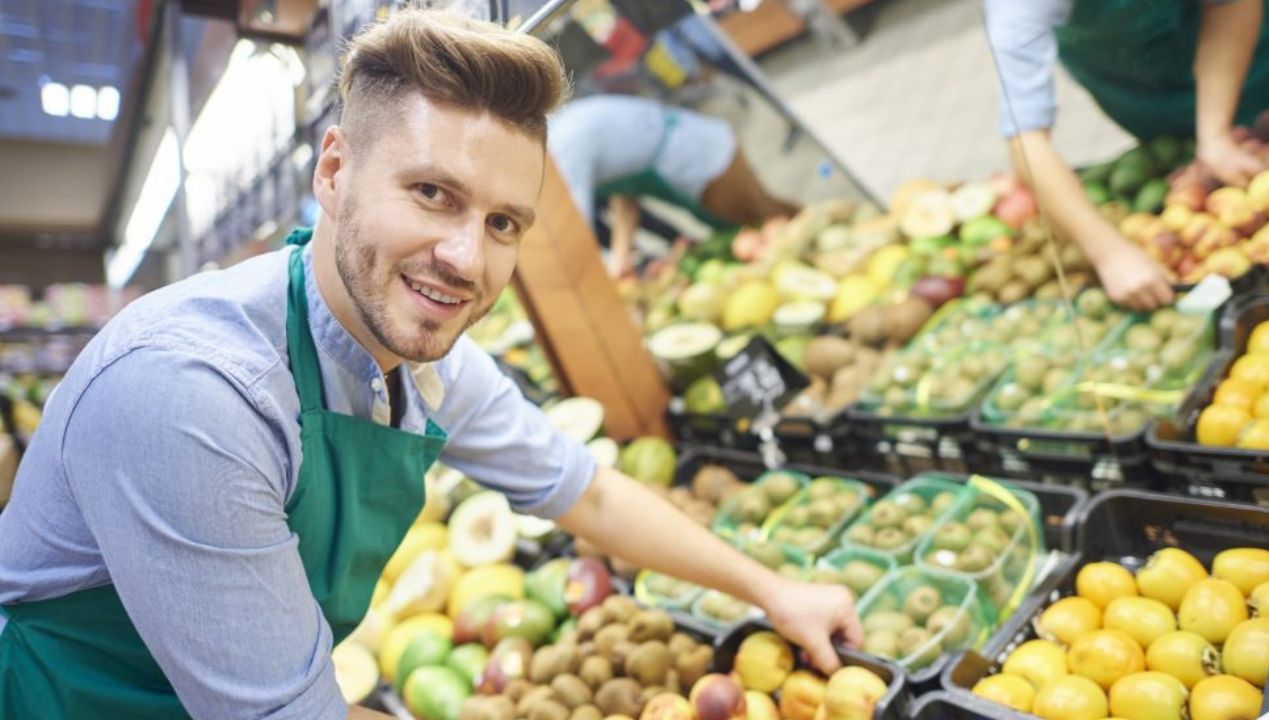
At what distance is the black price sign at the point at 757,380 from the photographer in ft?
8.11

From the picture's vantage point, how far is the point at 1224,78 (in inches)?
50.5

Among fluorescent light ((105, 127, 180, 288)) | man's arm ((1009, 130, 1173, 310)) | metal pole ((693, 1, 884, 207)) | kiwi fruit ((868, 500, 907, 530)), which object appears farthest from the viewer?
fluorescent light ((105, 127, 180, 288))

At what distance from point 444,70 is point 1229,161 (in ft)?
4.05

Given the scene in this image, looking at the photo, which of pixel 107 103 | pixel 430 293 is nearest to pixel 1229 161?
pixel 430 293

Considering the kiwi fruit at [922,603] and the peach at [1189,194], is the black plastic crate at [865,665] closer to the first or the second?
the kiwi fruit at [922,603]

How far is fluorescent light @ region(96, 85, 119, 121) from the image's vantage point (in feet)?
15.4

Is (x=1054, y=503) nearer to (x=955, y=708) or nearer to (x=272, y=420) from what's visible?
(x=955, y=708)

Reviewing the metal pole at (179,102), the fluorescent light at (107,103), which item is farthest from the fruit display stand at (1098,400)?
the fluorescent light at (107,103)

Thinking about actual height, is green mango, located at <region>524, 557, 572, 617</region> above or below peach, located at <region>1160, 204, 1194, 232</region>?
below

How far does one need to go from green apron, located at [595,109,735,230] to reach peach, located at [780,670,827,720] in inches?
114

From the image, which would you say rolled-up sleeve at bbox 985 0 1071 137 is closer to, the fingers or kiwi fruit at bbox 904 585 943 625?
kiwi fruit at bbox 904 585 943 625

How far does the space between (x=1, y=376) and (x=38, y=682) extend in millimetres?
3739

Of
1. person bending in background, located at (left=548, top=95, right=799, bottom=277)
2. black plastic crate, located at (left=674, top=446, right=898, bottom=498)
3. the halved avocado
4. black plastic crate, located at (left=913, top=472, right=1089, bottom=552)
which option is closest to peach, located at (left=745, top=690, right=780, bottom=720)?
black plastic crate, located at (left=913, top=472, right=1089, bottom=552)

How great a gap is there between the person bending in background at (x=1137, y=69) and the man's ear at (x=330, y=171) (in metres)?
1.15
